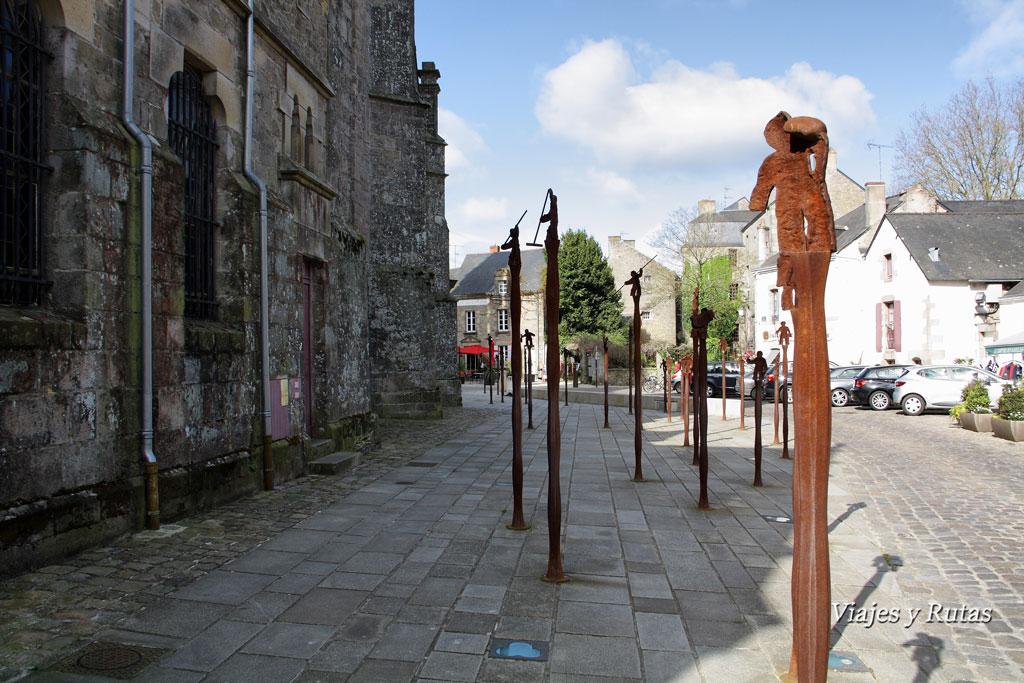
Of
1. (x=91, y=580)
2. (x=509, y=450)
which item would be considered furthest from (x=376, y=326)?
(x=91, y=580)

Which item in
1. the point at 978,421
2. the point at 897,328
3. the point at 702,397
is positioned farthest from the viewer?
the point at 897,328

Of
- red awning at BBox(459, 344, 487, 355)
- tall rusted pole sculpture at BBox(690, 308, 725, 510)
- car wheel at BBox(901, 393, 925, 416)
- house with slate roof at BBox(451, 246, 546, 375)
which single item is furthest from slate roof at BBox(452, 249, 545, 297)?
tall rusted pole sculpture at BBox(690, 308, 725, 510)

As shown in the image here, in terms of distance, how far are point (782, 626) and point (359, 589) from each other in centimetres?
257

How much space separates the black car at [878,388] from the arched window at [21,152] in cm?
2301

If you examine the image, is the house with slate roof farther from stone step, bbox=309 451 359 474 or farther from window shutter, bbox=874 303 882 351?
stone step, bbox=309 451 359 474

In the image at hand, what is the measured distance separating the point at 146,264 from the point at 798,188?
198 inches

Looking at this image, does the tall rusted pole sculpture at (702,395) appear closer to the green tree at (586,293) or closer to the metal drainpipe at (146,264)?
the metal drainpipe at (146,264)

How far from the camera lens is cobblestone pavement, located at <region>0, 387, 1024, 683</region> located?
11.6 feet

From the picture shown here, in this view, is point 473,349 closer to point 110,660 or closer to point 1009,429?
point 1009,429

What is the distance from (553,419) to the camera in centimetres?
525

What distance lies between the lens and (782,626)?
13.3ft

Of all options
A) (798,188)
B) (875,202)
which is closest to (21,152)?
(798,188)

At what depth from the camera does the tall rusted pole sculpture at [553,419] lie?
492 centimetres

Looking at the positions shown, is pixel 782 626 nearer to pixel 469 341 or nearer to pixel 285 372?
pixel 285 372
